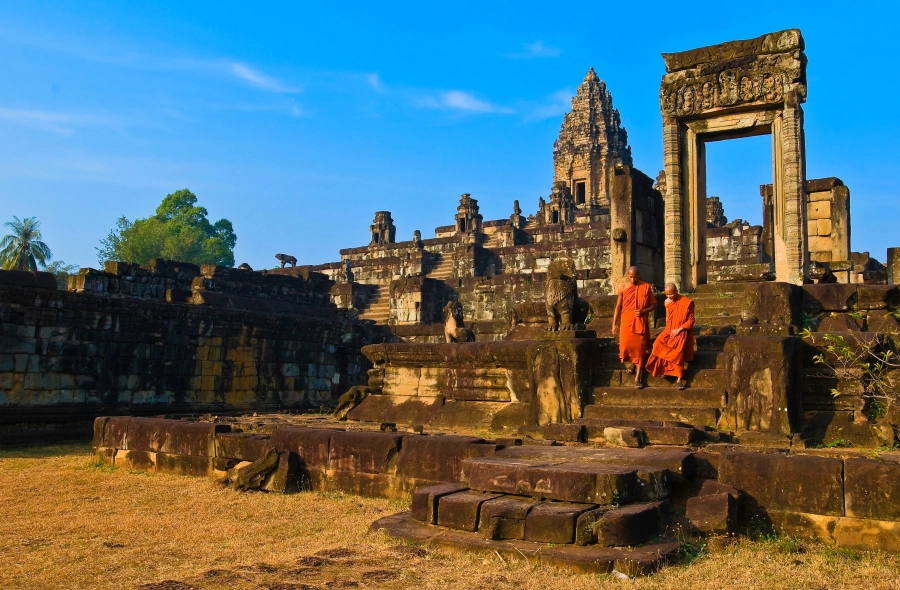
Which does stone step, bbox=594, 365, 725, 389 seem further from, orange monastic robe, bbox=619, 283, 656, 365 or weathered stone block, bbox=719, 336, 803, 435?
weathered stone block, bbox=719, 336, 803, 435

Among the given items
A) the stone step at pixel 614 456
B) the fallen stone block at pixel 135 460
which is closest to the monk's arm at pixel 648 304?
the stone step at pixel 614 456

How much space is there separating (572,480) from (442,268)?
30.2m

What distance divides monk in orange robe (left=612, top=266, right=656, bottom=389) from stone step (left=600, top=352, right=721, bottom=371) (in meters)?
0.29

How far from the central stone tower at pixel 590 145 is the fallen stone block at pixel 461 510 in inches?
1789

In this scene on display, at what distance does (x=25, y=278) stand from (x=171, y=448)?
215 inches

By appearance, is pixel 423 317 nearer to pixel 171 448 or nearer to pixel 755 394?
pixel 171 448

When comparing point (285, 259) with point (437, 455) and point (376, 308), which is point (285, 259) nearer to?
point (376, 308)

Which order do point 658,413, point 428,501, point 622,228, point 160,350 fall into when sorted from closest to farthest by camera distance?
point 428,501 → point 658,413 → point 622,228 → point 160,350

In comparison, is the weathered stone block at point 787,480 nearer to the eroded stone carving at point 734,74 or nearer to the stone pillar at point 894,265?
the eroded stone carving at point 734,74

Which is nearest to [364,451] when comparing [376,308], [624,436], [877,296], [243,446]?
[243,446]

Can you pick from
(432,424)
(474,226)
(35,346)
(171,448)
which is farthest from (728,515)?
(474,226)

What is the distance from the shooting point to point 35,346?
41.7ft

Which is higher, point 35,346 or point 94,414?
point 35,346

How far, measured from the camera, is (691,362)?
7906 millimetres
